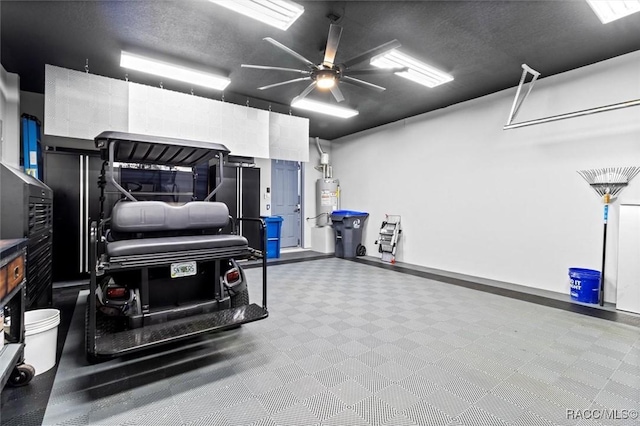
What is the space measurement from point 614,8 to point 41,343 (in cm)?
568

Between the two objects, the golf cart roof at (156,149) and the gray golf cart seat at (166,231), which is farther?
the golf cart roof at (156,149)

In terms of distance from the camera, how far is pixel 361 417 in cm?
175

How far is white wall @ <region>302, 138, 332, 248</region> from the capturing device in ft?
27.8

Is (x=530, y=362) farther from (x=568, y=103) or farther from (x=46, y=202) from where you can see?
(x=46, y=202)

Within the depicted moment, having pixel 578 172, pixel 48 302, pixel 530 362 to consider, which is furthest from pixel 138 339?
pixel 578 172

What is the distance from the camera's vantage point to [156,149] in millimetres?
2889

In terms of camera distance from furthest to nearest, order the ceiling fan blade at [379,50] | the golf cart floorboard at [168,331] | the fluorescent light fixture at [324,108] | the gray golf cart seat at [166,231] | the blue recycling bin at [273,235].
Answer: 1. the blue recycling bin at [273,235]
2. the fluorescent light fixture at [324,108]
3. the ceiling fan blade at [379,50]
4. the gray golf cart seat at [166,231]
5. the golf cart floorboard at [168,331]

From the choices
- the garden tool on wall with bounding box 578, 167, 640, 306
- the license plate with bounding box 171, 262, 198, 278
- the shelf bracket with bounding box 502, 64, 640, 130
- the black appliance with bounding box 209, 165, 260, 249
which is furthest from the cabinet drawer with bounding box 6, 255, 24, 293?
the garden tool on wall with bounding box 578, 167, 640, 306

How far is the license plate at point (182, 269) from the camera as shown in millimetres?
2244

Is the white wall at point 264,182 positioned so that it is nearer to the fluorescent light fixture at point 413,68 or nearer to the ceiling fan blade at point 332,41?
the fluorescent light fixture at point 413,68

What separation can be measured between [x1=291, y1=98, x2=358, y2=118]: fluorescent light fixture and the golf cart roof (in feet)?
8.80

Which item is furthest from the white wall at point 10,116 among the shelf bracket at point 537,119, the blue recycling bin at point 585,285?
the blue recycling bin at point 585,285

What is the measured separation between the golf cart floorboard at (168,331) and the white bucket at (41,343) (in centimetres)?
34

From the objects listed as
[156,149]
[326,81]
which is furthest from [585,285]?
[156,149]
